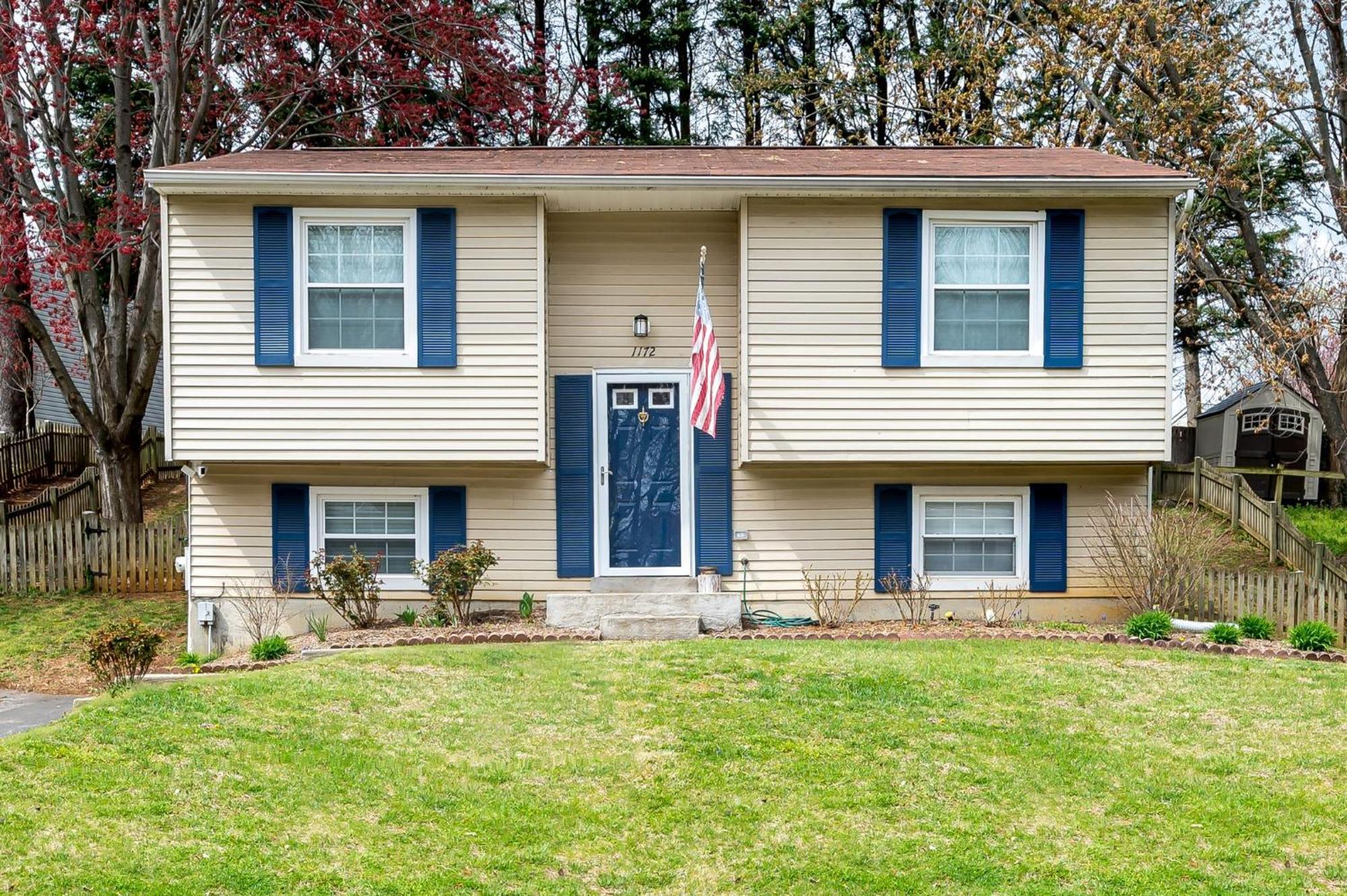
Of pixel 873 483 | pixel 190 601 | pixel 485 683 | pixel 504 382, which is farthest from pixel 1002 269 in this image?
pixel 190 601

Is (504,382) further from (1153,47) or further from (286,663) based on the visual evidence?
(1153,47)

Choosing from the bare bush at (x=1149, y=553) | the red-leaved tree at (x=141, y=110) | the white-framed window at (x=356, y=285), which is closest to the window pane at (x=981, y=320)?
the bare bush at (x=1149, y=553)

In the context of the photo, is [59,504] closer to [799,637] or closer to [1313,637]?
[799,637]

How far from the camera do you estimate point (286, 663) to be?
10.2m

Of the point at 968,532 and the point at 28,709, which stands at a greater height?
the point at 968,532

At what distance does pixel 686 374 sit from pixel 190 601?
607cm

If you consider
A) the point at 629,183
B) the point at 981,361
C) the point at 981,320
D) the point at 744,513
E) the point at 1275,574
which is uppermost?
the point at 629,183

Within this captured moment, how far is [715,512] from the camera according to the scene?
12383 mm

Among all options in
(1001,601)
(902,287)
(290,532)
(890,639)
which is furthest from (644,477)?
(1001,601)

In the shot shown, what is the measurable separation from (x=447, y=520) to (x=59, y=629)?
5356mm

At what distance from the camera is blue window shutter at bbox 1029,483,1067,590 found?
12.2 metres

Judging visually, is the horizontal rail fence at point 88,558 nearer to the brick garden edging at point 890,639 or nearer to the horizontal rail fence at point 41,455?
the brick garden edging at point 890,639

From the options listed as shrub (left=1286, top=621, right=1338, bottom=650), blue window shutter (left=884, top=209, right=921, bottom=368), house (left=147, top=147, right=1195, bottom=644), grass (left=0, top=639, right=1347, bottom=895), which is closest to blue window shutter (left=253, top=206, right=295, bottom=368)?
house (left=147, top=147, right=1195, bottom=644)

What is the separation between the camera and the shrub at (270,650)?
10680 mm
